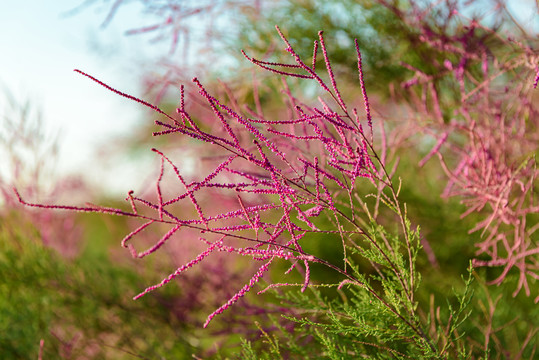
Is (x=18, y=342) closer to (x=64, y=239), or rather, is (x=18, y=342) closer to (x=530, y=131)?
(x=64, y=239)

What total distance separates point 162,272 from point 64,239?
18.7 inches

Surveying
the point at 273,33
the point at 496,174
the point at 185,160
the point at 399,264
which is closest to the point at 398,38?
the point at 273,33

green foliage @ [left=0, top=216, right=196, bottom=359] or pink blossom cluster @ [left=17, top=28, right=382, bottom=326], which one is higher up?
pink blossom cluster @ [left=17, top=28, right=382, bottom=326]

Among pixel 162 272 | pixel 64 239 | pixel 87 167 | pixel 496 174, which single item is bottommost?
pixel 87 167

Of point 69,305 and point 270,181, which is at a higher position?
point 270,181

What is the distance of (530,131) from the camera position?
115 centimetres

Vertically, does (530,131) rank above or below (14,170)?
above

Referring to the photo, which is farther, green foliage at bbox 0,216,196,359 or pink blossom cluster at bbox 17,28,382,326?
green foliage at bbox 0,216,196,359

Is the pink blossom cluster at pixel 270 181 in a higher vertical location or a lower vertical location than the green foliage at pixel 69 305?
higher

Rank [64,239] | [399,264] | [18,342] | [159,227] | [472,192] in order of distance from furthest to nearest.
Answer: [159,227], [64,239], [18,342], [472,192], [399,264]

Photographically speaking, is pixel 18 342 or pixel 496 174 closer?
pixel 496 174

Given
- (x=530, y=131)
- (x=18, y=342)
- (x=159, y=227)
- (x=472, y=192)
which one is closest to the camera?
(x=472, y=192)

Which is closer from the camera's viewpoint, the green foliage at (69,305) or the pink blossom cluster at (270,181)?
the pink blossom cluster at (270,181)

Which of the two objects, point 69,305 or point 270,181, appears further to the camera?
point 69,305
